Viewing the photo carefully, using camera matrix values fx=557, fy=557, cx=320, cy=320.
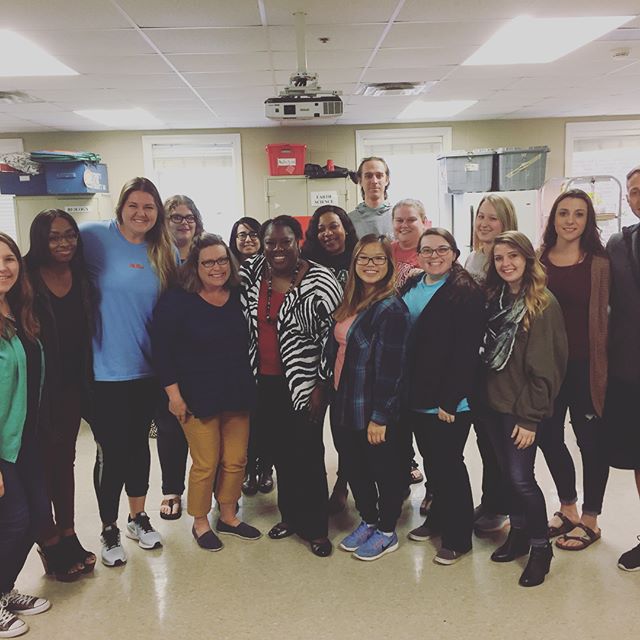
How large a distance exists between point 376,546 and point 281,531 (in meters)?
0.47

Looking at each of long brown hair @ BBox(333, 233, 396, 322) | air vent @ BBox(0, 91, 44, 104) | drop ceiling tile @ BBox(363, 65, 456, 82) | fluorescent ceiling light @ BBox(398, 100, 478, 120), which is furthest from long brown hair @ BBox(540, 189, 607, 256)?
air vent @ BBox(0, 91, 44, 104)

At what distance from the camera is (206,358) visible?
2.33 m

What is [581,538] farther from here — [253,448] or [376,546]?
[253,448]

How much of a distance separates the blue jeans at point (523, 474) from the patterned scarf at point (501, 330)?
231mm

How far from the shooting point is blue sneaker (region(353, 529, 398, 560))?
7.90 ft

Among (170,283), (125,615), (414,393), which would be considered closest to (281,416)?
(414,393)

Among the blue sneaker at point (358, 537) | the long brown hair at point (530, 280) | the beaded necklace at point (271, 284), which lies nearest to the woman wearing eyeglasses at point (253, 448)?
the beaded necklace at point (271, 284)

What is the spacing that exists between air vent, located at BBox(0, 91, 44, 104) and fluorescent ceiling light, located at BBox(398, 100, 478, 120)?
3.57m

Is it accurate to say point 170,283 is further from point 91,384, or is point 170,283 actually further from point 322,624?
point 322,624

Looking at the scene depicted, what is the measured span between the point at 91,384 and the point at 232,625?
109 centimetres

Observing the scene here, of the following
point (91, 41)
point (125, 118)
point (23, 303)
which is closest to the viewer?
point (23, 303)

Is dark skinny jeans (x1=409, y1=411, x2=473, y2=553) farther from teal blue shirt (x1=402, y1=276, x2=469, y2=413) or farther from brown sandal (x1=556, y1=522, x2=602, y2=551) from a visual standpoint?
brown sandal (x1=556, y1=522, x2=602, y2=551)

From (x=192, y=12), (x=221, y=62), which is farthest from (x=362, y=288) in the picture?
(x=221, y=62)

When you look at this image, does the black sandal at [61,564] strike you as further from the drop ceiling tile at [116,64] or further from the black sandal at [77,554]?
the drop ceiling tile at [116,64]
